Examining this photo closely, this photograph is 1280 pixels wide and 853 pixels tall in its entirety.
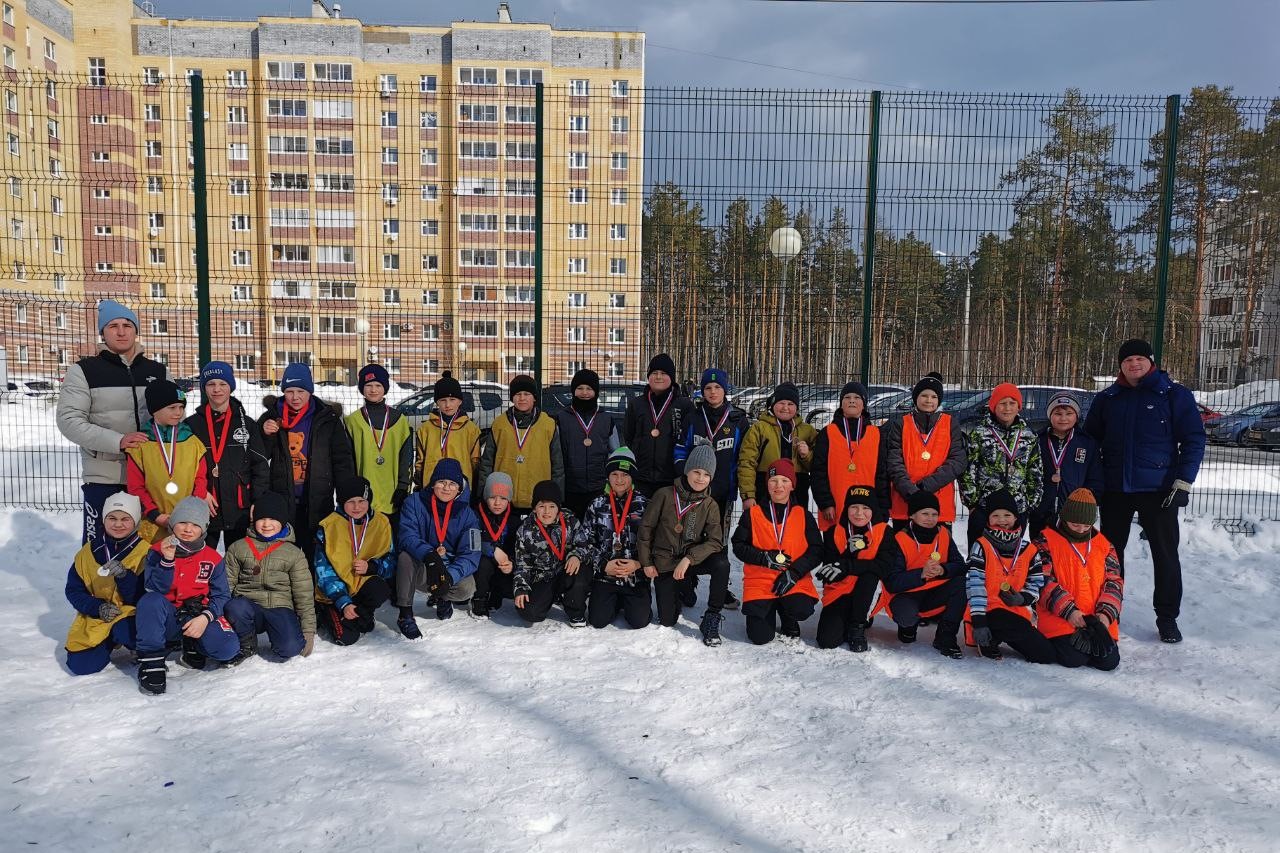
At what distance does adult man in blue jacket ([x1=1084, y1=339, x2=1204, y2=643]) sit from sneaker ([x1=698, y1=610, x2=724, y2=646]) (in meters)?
2.80

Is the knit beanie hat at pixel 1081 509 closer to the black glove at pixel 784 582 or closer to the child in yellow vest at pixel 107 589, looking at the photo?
the black glove at pixel 784 582

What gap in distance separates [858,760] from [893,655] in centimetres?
151

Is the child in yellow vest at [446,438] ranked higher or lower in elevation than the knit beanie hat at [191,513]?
higher

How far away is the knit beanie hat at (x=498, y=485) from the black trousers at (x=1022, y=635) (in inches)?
128

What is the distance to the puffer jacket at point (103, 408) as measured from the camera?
4.63 metres

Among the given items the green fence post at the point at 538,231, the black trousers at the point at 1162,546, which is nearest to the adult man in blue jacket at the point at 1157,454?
the black trousers at the point at 1162,546

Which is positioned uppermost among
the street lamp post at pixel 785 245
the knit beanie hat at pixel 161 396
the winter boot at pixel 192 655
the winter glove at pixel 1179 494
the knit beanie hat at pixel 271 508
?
the street lamp post at pixel 785 245

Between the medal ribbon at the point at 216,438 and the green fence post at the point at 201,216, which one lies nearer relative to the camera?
the medal ribbon at the point at 216,438

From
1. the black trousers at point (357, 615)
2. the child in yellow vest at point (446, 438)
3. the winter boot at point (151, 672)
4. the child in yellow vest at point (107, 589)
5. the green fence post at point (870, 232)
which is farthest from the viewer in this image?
the green fence post at point (870, 232)

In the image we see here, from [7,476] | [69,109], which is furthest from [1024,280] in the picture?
[7,476]

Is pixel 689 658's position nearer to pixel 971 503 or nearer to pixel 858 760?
pixel 858 760

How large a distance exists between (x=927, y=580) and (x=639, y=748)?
2407 millimetres

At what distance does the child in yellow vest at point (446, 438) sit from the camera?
5.57m

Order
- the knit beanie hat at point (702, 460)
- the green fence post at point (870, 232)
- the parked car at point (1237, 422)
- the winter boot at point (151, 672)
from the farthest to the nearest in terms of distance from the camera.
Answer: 1. the parked car at point (1237, 422)
2. the green fence post at point (870, 232)
3. the knit beanie hat at point (702, 460)
4. the winter boot at point (151, 672)
